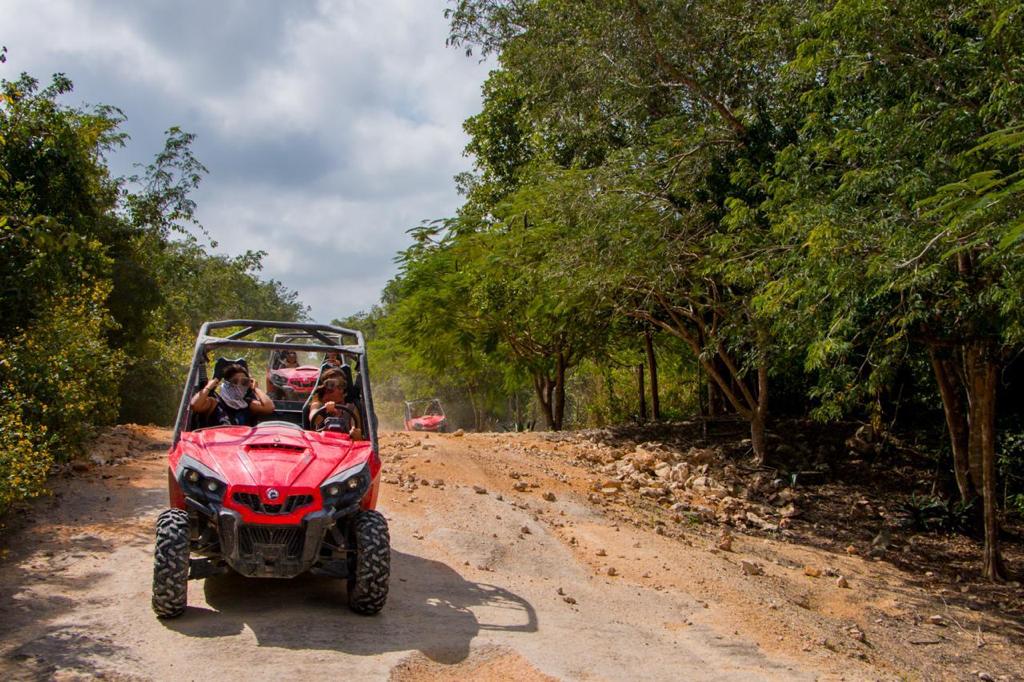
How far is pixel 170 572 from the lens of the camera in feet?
19.0

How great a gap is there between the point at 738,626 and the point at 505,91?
19604 millimetres

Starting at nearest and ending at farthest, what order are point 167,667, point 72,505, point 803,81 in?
1. point 167,667
2. point 72,505
3. point 803,81

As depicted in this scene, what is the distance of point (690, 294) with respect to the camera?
15430mm

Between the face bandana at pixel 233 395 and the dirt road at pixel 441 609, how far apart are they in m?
1.31

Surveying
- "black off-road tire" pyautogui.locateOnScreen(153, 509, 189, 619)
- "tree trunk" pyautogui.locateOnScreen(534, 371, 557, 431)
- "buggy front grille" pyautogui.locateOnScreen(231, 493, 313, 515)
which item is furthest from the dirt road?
"tree trunk" pyautogui.locateOnScreen(534, 371, 557, 431)

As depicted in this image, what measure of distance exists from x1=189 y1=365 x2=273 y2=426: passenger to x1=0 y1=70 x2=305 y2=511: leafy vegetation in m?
1.44

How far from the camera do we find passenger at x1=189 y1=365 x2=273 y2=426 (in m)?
7.00

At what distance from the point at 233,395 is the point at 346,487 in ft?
5.20

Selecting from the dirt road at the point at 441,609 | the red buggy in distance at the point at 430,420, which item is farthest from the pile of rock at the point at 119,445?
the red buggy in distance at the point at 430,420

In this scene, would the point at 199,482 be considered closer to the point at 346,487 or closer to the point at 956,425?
the point at 346,487

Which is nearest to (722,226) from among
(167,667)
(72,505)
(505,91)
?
(72,505)

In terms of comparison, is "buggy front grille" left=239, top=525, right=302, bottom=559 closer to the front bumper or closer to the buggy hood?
→ the front bumper

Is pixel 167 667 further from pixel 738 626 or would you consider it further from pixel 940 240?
pixel 940 240

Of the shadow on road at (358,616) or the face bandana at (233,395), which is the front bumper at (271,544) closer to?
the shadow on road at (358,616)
